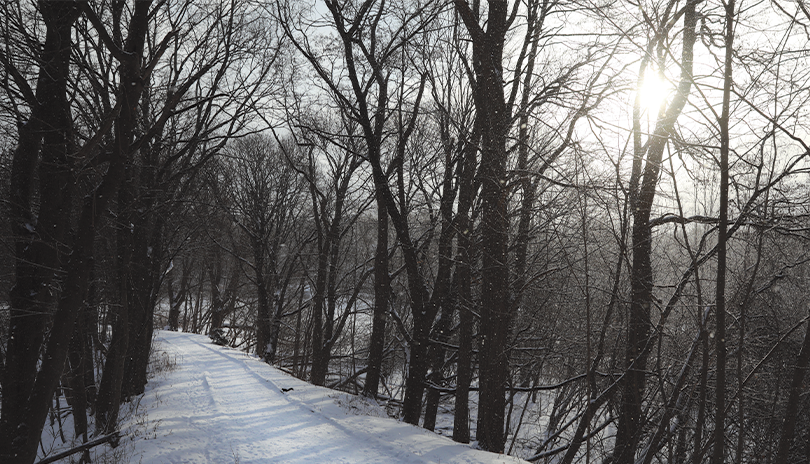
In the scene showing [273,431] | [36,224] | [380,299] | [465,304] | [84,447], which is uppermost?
[36,224]

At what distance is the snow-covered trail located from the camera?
263 inches

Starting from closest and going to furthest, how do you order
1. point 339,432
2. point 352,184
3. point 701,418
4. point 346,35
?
point 701,418 < point 339,432 < point 346,35 < point 352,184

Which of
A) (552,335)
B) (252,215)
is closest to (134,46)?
(552,335)

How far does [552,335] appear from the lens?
37.2 ft

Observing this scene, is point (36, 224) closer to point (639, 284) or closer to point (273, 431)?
point (273, 431)

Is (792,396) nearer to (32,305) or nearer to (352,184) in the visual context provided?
(32,305)

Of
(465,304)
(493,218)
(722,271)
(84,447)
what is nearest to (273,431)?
(84,447)

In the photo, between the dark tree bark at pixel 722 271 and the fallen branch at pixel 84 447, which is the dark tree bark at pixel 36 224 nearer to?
the fallen branch at pixel 84 447

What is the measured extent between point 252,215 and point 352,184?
6.84m

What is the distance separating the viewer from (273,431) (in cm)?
792

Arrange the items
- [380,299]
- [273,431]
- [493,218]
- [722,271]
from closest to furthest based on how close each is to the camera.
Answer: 1. [722,271]
2. [273,431]
3. [493,218]
4. [380,299]

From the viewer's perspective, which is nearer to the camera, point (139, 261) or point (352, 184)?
point (139, 261)

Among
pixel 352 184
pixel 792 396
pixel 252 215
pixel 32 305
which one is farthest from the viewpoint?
pixel 252 215

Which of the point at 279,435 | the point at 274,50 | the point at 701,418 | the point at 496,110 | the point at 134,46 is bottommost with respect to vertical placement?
the point at 279,435
